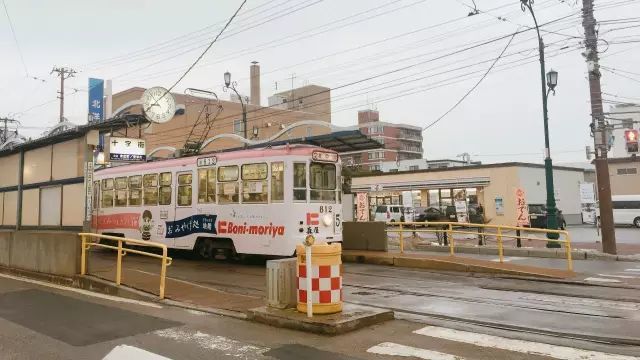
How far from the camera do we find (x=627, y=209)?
36562 millimetres

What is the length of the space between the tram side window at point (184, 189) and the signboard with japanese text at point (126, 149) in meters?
3.93

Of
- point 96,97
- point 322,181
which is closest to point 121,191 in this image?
point 322,181

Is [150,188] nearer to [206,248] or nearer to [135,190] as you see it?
[135,190]

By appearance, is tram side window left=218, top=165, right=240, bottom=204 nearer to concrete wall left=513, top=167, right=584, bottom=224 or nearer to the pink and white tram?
the pink and white tram

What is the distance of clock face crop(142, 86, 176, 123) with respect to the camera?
19.8 m

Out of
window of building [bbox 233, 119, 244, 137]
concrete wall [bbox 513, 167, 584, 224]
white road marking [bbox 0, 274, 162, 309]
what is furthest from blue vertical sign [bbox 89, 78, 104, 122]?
window of building [bbox 233, 119, 244, 137]

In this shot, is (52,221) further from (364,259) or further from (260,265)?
(364,259)

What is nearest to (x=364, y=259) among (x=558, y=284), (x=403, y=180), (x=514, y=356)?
(x=558, y=284)

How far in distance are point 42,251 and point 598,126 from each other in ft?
57.5

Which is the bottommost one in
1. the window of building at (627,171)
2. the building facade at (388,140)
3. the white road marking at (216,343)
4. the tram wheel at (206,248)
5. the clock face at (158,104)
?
the white road marking at (216,343)

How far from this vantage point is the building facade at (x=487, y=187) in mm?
37531

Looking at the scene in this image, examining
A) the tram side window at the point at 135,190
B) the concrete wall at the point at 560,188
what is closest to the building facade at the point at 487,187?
the concrete wall at the point at 560,188

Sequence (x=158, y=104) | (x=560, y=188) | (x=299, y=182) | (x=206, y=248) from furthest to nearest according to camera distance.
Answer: (x=560, y=188)
(x=158, y=104)
(x=206, y=248)
(x=299, y=182)

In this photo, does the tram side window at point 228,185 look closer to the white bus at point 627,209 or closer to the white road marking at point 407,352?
the white road marking at point 407,352
